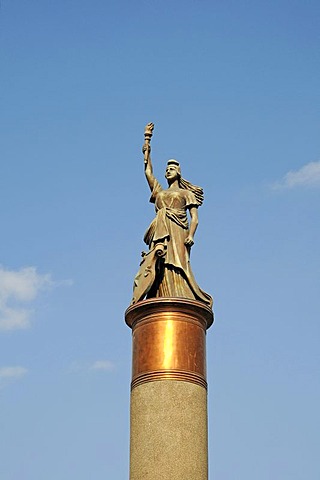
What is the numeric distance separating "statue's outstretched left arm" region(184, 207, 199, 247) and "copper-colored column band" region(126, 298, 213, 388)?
1.57 meters

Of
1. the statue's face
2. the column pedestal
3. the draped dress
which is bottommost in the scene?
the column pedestal

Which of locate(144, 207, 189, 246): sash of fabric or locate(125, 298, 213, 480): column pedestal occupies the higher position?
locate(144, 207, 189, 246): sash of fabric

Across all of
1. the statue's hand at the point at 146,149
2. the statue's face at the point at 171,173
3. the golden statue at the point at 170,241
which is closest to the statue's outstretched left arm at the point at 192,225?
the golden statue at the point at 170,241

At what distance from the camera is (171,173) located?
68.2 ft

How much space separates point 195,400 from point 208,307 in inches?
80.5

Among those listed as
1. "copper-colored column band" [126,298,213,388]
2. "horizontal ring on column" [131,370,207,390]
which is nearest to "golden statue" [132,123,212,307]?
"copper-colored column band" [126,298,213,388]

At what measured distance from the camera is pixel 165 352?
1816 centimetres

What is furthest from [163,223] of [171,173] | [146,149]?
[146,149]

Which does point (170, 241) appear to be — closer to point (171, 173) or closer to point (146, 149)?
point (171, 173)

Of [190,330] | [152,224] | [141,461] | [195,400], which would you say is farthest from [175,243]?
[141,461]

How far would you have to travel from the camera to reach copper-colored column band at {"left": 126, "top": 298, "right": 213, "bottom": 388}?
1811 cm

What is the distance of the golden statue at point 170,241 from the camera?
1912 centimetres

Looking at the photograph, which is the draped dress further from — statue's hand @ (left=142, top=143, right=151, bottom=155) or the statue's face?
statue's hand @ (left=142, top=143, right=151, bottom=155)

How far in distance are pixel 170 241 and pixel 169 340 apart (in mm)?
2371
